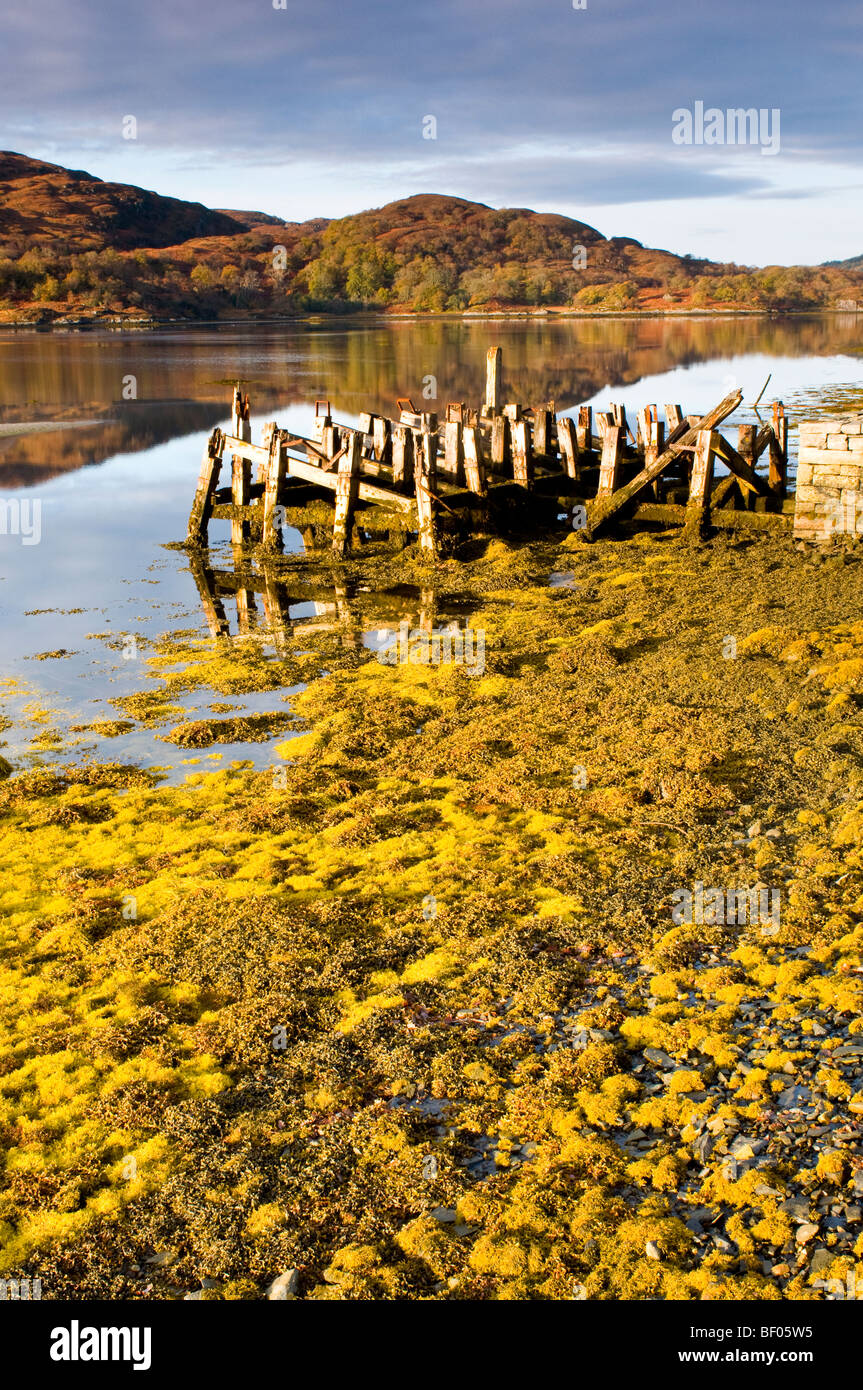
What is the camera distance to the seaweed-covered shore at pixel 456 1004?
5.08 metres

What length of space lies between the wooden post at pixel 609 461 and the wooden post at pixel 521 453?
1.60 meters

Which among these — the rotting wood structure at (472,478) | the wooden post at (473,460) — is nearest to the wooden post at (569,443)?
the rotting wood structure at (472,478)

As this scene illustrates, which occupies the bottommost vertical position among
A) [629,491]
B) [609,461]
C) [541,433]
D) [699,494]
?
[699,494]

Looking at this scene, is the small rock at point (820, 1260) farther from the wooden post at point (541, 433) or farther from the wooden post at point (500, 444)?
the wooden post at point (541, 433)

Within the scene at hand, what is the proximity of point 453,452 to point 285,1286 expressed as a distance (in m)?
18.8

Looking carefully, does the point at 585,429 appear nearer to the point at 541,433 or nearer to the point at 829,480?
the point at 541,433

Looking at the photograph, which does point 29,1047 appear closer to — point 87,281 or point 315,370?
point 315,370

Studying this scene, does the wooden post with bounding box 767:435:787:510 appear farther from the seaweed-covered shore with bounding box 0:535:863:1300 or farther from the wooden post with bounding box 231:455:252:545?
the wooden post with bounding box 231:455:252:545

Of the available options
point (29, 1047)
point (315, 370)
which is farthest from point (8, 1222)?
point (315, 370)

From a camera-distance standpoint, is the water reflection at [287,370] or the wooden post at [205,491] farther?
the water reflection at [287,370]

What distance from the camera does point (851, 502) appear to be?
18203 millimetres

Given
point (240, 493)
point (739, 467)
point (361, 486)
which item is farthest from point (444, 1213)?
point (240, 493)

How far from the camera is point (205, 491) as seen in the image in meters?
23.3

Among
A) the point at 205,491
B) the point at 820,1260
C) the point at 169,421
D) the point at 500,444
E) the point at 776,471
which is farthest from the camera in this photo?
the point at 169,421
